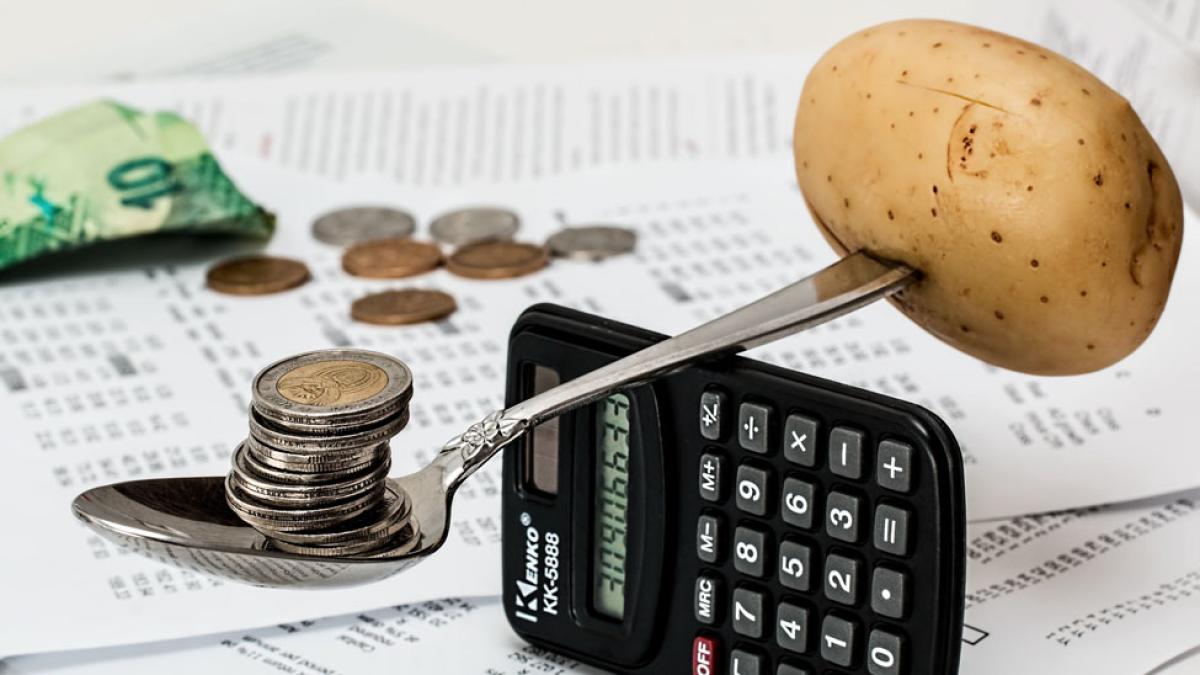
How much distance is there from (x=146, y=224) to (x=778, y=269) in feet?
0.92

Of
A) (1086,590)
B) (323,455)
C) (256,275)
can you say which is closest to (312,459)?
(323,455)

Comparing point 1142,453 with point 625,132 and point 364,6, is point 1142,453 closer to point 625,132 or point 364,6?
point 625,132

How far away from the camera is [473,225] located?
0.81 metres

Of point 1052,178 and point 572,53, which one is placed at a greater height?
point 1052,178

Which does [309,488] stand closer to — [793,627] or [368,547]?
[368,547]

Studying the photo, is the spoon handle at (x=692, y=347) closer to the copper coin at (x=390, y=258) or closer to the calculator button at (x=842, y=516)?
the calculator button at (x=842, y=516)

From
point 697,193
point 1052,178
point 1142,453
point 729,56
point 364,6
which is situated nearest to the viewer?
point 1052,178

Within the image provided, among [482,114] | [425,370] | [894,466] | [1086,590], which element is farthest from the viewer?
[482,114]

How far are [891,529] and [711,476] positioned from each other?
5 cm

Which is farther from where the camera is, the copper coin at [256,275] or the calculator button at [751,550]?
the copper coin at [256,275]

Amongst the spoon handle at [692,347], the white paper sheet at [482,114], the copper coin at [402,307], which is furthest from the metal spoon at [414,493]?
the white paper sheet at [482,114]

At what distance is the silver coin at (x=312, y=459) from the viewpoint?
414 millimetres

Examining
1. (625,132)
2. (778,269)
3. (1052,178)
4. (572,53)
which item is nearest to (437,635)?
(1052,178)

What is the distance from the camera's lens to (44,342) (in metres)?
0.71
